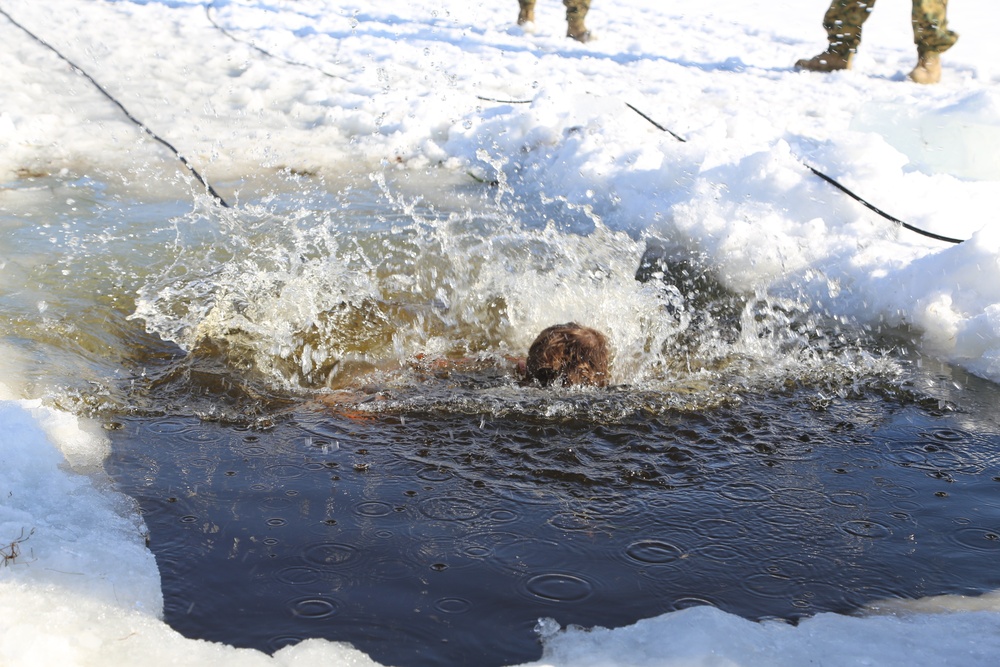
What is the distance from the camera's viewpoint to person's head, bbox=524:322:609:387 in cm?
357

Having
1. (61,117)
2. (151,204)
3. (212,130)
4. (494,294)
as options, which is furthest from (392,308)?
(61,117)

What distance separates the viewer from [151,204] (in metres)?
5.90

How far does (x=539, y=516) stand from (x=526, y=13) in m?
10.1

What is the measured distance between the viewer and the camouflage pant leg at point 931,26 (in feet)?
28.0

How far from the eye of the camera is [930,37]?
866 cm

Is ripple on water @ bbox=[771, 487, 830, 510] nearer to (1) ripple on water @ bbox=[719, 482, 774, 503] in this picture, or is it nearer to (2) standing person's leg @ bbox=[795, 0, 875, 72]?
(1) ripple on water @ bbox=[719, 482, 774, 503]

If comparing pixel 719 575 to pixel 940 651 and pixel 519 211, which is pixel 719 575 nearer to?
pixel 940 651

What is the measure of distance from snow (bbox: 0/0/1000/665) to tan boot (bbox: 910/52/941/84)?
0.17m

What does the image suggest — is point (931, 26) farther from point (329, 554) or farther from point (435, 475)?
point (329, 554)

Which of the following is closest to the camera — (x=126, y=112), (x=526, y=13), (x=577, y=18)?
(x=126, y=112)

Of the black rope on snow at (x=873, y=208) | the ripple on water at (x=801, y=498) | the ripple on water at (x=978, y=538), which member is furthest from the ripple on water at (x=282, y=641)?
the black rope on snow at (x=873, y=208)

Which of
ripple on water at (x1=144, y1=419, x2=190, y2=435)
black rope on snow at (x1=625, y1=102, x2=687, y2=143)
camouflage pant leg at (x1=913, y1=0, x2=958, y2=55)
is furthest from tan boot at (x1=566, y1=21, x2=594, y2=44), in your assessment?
ripple on water at (x1=144, y1=419, x2=190, y2=435)

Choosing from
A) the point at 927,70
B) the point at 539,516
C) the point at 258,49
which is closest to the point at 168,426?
the point at 539,516

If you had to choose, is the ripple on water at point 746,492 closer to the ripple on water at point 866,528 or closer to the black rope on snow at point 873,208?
the ripple on water at point 866,528
